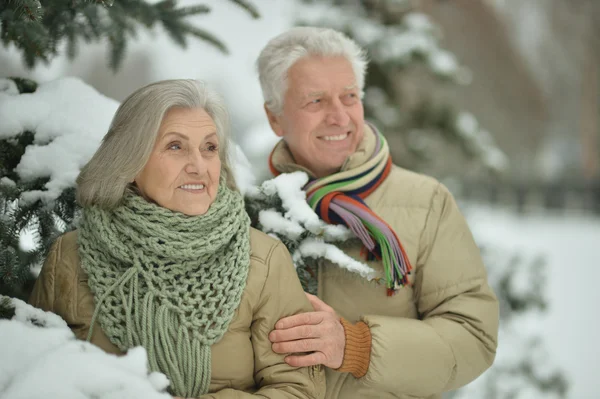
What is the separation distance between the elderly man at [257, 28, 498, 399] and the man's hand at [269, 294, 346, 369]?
10mm

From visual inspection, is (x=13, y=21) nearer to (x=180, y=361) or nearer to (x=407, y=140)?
(x=180, y=361)

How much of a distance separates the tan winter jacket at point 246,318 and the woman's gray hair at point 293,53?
33.8 inches

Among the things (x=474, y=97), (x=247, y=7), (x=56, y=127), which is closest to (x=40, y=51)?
(x=56, y=127)

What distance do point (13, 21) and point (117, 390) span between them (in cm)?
138

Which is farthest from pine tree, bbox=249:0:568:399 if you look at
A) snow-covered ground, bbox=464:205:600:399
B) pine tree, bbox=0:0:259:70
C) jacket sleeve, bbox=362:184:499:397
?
jacket sleeve, bbox=362:184:499:397

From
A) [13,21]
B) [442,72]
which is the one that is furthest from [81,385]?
[442,72]

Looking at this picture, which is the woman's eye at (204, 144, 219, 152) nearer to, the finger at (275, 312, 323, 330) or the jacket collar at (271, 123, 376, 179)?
the finger at (275, 312, 323, 330)

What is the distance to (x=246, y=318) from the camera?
1.95m

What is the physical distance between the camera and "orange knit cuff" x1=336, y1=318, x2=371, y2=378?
214 cm

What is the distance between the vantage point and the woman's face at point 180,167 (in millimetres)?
1865

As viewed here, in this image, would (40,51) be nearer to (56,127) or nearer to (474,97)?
(56,127)

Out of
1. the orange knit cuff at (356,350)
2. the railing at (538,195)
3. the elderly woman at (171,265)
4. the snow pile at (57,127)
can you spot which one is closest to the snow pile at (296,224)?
the snow pile at (57,127)

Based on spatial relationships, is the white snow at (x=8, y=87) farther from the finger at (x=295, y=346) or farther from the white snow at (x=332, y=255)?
the finger at (x=295, y=346)

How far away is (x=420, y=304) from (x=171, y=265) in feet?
3.47
